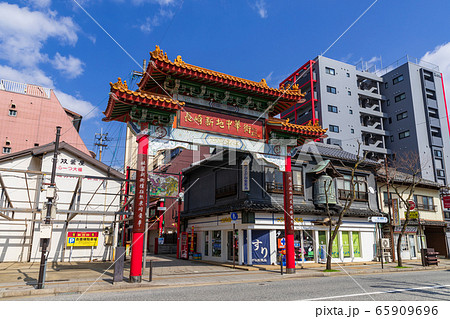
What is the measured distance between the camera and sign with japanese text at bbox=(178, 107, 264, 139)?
50.1ft

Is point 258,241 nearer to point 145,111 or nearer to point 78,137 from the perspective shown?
point 145,111

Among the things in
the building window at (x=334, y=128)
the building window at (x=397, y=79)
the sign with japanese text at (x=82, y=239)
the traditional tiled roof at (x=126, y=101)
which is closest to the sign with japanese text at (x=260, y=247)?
the traditional tiled roof at (x=126, y=101)

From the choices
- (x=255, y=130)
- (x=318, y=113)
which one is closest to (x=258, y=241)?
(x=255, y=130)

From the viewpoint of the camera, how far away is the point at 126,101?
44.0ft

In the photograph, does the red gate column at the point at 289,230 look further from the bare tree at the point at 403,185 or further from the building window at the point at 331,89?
the building window at the point at 331,89

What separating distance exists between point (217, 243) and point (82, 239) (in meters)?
10.3

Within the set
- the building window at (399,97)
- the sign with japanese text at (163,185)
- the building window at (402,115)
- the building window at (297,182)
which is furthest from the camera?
the building window at (399,97)

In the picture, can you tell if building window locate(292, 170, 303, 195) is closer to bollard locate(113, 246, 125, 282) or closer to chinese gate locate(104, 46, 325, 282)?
chinese gate locate(104, 46, 325, 282)

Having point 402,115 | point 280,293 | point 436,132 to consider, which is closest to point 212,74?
point 280,293

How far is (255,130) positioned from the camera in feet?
56.1

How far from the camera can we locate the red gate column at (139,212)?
42.5ft

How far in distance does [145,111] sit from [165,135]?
4.60 ft

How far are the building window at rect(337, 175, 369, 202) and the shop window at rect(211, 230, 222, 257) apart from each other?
33.6ft

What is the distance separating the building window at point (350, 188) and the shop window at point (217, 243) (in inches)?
403
